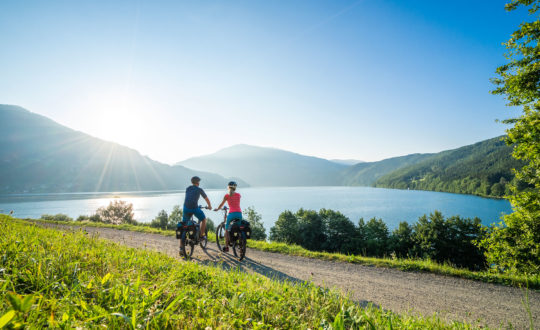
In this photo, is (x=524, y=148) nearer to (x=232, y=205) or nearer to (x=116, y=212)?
(x=232, y=205)

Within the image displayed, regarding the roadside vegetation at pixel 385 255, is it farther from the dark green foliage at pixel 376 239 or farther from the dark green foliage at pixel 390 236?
the dark green foliage at pixel 390 236

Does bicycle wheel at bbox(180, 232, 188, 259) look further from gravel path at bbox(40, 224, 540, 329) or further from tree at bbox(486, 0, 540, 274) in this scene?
tree at bbox(486, 0, 540, 274)

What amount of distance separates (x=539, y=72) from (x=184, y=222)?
15796mm

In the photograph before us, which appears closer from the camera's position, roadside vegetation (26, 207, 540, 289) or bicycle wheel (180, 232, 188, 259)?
roadside vegetation (26, 207, 540, 289)

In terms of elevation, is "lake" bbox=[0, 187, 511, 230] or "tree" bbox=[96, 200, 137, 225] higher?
"tree" bbox=[96, 200, 137, 225]

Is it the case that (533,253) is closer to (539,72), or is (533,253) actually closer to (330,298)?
(539,72)

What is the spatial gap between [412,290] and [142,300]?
6627mm

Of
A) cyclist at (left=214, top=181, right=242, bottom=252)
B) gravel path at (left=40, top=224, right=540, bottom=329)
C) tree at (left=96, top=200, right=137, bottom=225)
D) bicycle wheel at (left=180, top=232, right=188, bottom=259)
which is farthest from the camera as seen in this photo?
tree at (left=96, top=200, right=137, bottom=225)

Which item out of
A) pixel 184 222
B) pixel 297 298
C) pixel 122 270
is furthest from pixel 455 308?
pixel 184 222

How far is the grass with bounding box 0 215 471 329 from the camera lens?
1.97 m

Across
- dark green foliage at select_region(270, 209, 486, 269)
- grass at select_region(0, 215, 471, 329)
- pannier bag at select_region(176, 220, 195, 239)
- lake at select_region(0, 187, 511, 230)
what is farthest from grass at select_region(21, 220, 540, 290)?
lake at select_region(0, 187, 511, 230)

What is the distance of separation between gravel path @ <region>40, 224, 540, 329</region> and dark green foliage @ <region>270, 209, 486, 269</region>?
17.1m

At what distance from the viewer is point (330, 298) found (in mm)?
3527

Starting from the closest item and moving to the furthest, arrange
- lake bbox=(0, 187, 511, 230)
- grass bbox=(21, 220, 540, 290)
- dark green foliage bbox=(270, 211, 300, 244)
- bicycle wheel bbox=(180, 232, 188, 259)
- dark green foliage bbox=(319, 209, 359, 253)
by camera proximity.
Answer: grass bbox=(21, 220, 540, 290) < bicycle wheel bbox=(180, 232, 188, 259) < dark green foliage bbox=(319, 209, 359, 253) < dark green foliage bbox=(270, 211, 300, 244) < lake bbox=(0, 187, 511, 230)
